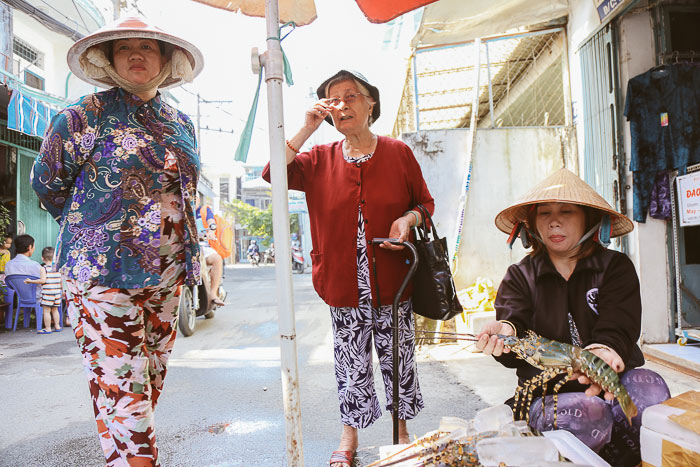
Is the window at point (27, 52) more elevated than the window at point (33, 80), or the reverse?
the window at point (27, 52)

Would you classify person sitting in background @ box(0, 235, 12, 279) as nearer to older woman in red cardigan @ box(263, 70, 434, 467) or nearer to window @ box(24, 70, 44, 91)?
Answer: window @ box(24, 70, 44, 91)

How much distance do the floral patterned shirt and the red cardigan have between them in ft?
1.97

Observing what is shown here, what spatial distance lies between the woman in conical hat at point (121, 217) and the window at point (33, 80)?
34.6 feet

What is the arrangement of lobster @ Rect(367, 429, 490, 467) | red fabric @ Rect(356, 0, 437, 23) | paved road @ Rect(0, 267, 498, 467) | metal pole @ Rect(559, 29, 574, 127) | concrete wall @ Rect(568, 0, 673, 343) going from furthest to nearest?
metal pole @ Rect(559, 29, 574, 127)
concrete wall @ Rect(568, 0, 673, 343)
paved road @ Rect(0, 267, 498, 467)
red fabric @ Rect(356, 0, 437, 23)
lobster @ Rect(367, 429, 490, 467)

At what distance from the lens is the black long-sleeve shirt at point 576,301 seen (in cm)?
178

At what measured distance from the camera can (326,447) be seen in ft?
8.52

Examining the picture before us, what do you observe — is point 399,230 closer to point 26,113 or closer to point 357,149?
point 357,149

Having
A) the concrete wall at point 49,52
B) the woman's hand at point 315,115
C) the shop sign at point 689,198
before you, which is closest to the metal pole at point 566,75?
the shop sign at point 689,198

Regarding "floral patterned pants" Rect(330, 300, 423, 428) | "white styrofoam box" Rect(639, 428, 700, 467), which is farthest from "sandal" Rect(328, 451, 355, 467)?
"white styrofoam box" Rect(639, 428, 700, 467)

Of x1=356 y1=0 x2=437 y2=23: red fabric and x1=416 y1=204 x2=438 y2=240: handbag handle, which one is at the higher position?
x1=356 y1=0 x2=437 y2=23: red fabric

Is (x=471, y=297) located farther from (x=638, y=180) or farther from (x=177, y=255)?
(x=177, y=255)

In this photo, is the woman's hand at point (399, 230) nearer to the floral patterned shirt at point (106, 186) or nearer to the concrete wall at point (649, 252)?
the floral patterned shirt at point (106, 186)

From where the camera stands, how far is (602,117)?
4.51 m

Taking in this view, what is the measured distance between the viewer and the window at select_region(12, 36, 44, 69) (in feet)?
33.0
